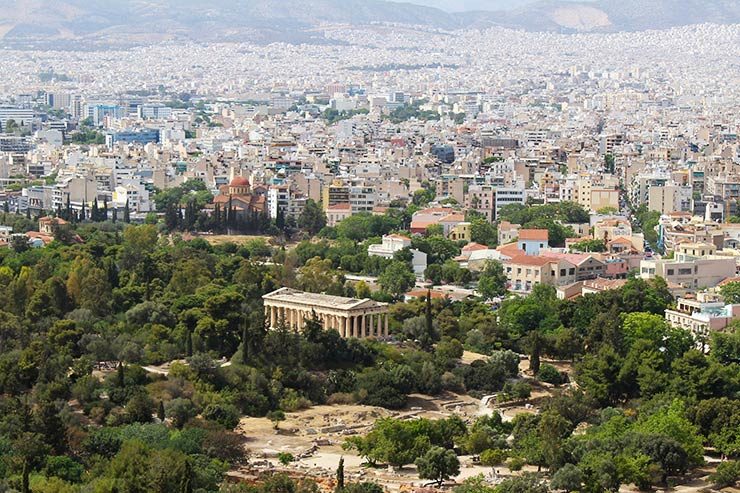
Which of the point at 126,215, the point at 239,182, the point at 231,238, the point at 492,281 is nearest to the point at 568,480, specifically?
the point at 492,281

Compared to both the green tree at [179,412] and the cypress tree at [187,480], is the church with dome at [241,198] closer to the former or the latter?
the green tree at [179,412]

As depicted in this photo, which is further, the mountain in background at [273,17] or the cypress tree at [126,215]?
the mountain in background at [273,17]

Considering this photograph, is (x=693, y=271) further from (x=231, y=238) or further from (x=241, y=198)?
(x=241, y=198)

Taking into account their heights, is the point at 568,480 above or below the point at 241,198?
below

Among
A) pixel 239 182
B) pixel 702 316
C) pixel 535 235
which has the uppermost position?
pixel 239 182

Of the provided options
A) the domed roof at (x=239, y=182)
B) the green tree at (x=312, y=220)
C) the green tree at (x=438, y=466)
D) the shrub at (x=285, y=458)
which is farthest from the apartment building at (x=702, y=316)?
the domed roof at (x=239, y=182)

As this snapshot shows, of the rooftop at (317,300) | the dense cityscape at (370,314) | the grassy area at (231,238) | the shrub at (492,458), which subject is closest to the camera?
the dense cityscape at (370,314)

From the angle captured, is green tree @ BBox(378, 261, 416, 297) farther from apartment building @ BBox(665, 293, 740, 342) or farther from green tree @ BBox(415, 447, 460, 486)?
green tree @ BBox(415, 447, 460, 486)
